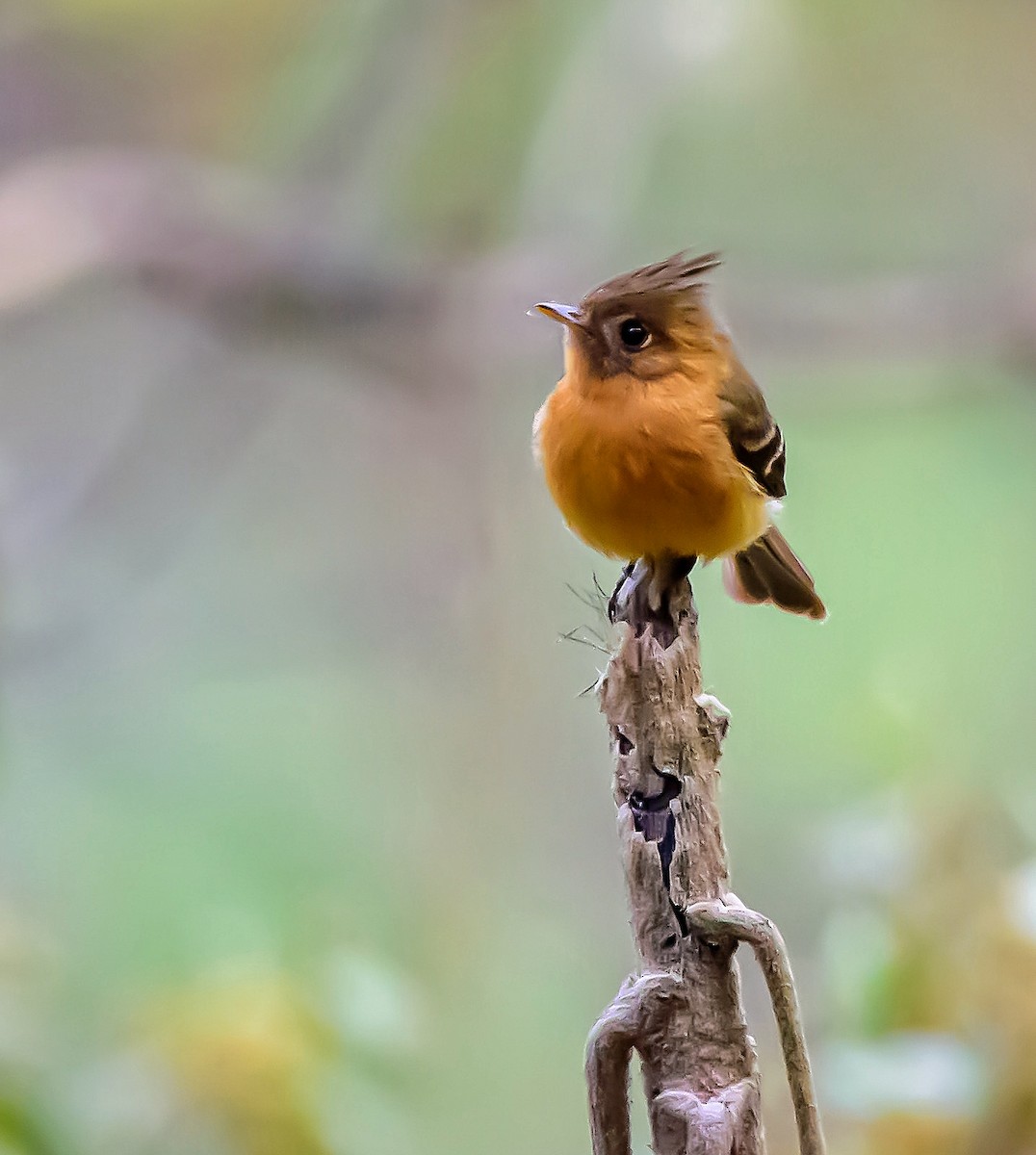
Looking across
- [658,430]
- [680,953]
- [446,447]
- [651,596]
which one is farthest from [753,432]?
[446,447]

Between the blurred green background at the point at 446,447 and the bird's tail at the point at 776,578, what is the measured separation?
123 centimetres

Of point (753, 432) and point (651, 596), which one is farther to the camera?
point (753, 432)

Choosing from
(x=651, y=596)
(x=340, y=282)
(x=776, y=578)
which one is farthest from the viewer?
(x=340, y=282)

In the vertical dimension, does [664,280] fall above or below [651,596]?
above

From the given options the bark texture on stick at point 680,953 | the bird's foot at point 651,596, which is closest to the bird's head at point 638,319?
the bird's foot at point 651,596

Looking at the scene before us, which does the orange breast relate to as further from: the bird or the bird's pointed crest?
the bird's pointed crest

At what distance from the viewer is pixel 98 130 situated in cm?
343

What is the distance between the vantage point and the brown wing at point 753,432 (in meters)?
1.62

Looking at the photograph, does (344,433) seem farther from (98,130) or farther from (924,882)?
(924,882)

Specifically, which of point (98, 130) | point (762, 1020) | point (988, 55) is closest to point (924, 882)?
point (762, 1020)

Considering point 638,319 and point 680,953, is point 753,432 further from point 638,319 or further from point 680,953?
point 680,953

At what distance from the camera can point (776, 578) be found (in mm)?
1882

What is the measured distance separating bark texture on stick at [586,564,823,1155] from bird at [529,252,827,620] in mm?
283

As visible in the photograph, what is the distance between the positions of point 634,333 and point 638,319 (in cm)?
2
